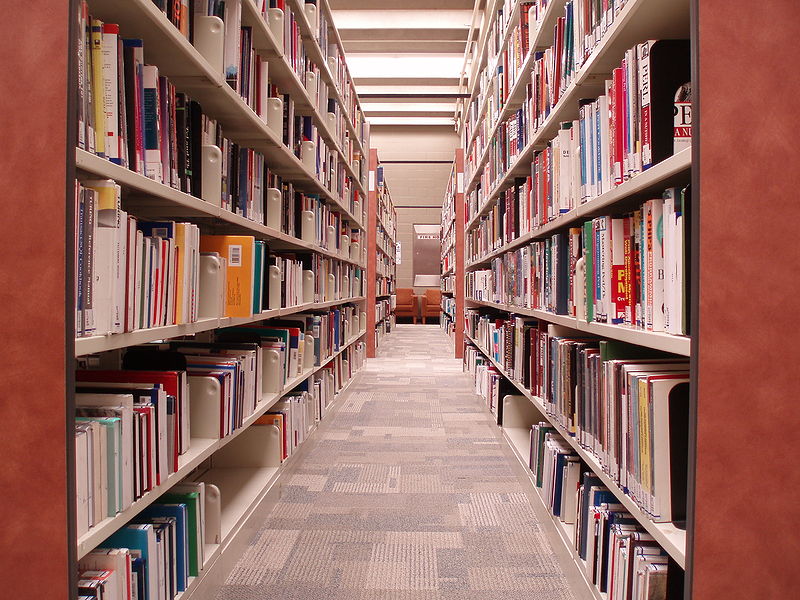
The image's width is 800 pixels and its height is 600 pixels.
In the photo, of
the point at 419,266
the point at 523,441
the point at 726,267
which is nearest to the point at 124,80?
the point at 726,267

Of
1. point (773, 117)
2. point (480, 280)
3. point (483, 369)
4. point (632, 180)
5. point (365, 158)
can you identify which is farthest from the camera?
point (365, 158)

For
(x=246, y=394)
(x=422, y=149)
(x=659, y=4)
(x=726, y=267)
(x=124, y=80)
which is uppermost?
(x=422, y=149)

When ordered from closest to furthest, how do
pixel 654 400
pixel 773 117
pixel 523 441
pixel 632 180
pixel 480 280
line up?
pixel 773 117
pixel 654 400
pixel 632 180
pixel 523 441
pixel 480 280

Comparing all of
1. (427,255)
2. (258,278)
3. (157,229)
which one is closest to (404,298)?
(427,255)

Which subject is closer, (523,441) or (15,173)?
(15,173)

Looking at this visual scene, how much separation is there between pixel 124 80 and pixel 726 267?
1.18m

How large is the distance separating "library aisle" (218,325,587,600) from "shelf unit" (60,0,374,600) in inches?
6.3

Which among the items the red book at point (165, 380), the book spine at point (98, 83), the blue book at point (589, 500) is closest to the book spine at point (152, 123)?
the book spine at point (98, 83)

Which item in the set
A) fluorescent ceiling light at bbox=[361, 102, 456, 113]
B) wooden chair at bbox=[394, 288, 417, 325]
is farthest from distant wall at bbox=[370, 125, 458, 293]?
fluorescent ceiling light at bbox=[361, 102, 456, 113]

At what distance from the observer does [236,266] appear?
1871 millimetres

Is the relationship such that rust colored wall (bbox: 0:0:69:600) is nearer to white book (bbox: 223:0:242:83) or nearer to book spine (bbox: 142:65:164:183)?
book spine (bbox: 142:65:164:183)

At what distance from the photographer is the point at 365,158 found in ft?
18.4

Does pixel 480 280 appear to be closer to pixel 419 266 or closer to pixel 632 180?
pixel 632 180

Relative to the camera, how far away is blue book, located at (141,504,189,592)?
139 cm
